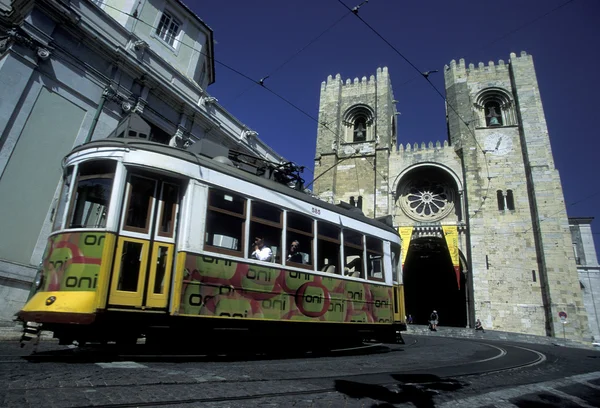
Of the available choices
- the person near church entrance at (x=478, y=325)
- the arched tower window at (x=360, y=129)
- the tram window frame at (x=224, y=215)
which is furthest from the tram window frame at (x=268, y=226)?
Result: the arched tower window at (x=360, y=129)

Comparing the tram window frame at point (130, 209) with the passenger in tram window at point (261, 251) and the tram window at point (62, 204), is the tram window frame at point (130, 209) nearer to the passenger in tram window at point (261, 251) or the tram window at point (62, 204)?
the tram window at point (62, 204)

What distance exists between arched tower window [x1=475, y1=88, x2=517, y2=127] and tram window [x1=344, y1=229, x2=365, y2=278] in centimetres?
2340

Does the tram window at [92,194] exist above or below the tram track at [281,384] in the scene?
above

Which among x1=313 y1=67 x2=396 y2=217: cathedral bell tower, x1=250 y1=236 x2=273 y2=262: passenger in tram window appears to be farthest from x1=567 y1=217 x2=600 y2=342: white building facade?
x1=250 y1=236 x2=273 y2=262: passenger in tram window

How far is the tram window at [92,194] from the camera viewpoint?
484cm

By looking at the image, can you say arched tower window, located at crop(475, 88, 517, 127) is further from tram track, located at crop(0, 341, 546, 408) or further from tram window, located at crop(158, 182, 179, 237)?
tram window, located at crop(158, 182, 179, 237)

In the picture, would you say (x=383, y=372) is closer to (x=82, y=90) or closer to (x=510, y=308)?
(x=82, y=90)

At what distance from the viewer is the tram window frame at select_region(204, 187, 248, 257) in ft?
17.6

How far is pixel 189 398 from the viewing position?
121 inches

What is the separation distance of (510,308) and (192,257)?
22.1 metres

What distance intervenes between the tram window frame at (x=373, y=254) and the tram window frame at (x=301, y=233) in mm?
1757

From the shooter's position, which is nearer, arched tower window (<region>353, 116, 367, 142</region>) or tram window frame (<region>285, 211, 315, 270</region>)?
tram window frame (<region>285, 211, 315, 270</region>)

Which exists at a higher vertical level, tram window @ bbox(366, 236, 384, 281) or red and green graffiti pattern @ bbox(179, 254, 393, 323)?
tram window @ bbox(366, 236, 384, 281)

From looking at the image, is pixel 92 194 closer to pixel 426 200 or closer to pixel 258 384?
pixel 258 384
